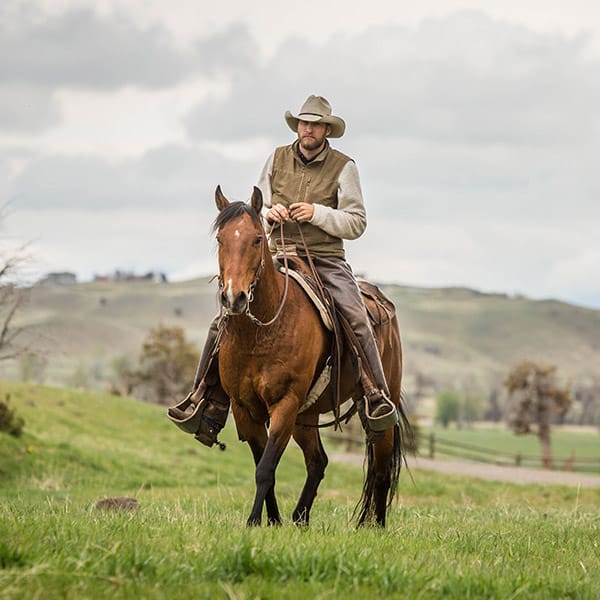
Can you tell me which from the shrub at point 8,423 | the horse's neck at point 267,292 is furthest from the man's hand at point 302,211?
the shrub at point 8,423

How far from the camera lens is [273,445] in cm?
909

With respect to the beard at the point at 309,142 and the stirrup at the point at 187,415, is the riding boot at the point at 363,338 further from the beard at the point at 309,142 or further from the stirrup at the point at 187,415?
the stirrup at the point at 187,415

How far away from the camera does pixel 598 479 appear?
41.3 m

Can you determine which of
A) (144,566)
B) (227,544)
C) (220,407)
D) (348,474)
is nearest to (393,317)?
(220,407)

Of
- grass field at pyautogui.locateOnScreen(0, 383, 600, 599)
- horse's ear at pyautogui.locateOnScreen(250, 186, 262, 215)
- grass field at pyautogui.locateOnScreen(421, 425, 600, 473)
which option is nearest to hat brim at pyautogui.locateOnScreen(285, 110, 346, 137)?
horse's ear at pyautogui.locateOnScreen(250, 186, 262, 215)

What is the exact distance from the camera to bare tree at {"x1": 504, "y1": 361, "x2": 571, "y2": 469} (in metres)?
66.8

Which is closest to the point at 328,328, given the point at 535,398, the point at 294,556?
the point at 294,556

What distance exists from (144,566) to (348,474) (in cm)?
2841

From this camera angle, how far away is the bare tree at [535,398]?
66750 millimetres

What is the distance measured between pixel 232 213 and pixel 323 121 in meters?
2.10

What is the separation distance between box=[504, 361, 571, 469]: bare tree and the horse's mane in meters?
60.2

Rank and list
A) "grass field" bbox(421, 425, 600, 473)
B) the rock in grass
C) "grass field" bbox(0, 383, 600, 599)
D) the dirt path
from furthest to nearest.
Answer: "grass field" bbox(421, 425, 600, 473) → the dirt path → the rock in grass → "grass field" bbox(0, 383, 600, 599)

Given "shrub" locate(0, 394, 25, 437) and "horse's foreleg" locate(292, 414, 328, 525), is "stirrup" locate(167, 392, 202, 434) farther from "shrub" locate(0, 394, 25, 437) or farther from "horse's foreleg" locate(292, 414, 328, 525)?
"shrub" locate(0, 394, 25, 437)

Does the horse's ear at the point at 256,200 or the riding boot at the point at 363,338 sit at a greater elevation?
the horse's ear at the point at 256,200
